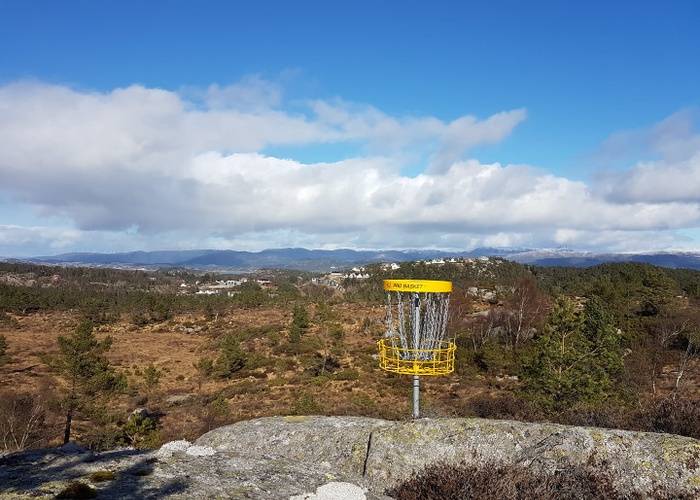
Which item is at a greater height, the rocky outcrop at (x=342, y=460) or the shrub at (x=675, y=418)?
the rocky outcrop at (x=342, y=460)

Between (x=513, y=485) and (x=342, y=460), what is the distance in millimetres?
3220

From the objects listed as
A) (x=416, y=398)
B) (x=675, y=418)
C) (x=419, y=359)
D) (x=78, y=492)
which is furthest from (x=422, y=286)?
(x=78, y=492)

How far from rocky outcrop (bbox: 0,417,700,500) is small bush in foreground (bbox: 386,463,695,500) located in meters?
0.19

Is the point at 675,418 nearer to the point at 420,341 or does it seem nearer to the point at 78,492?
the point at 420,341

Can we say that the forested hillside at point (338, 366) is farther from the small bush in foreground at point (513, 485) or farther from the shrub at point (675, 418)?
the small bush in foreground at point (513, 485)

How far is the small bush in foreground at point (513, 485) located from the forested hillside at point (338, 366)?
15.7 feet

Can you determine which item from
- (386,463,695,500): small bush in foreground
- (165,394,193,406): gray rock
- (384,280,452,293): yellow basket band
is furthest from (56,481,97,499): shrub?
(165,394,193,406): gray rock

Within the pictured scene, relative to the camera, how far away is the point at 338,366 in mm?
49656

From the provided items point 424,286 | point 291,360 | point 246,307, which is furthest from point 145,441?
point 246,307

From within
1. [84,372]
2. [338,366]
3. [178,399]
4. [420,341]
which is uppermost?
[420,341]

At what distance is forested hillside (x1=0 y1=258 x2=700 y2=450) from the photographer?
844 inches

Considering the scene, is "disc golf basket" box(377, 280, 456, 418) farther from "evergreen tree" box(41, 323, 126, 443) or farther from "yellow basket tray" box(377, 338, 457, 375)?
"evergreen tree" box(41, 323, 126, 443)

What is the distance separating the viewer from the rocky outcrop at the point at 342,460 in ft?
16.7

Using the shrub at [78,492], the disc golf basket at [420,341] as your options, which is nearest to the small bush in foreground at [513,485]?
the shrub at [78,492]
